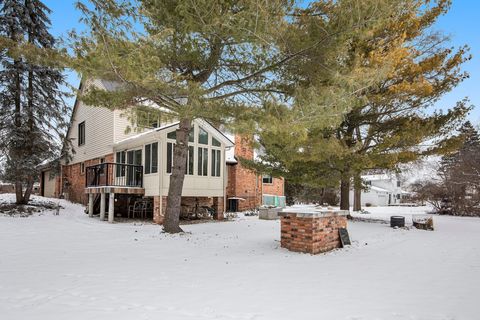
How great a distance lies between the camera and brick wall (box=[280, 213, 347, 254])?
6824 mm

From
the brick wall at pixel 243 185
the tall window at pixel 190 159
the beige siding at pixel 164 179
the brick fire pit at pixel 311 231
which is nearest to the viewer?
the brick fire pit at pixel 311 231

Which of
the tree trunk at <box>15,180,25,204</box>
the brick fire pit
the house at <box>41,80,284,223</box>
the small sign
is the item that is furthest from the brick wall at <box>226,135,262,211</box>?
the brick fire pit

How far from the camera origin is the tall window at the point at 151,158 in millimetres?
12695

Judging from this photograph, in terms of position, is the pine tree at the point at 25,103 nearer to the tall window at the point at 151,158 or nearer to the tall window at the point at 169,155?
the tall window at the point at 151,158

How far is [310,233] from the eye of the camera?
6789 mm

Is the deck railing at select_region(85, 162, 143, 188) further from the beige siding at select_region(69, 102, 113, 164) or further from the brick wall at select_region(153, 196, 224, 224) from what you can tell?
the brick wall at select_region(153, 196, 224, 224)

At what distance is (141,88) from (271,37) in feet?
9.95

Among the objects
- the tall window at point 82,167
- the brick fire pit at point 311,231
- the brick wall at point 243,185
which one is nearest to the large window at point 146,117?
the brick fire pit at point 311,231

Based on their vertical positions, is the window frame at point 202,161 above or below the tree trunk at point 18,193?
above

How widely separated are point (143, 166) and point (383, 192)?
3356cm

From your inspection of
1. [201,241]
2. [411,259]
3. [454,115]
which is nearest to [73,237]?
[201,241]

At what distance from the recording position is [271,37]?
22.8ft

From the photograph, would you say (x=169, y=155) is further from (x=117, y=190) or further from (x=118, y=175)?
(x=118, y=175)

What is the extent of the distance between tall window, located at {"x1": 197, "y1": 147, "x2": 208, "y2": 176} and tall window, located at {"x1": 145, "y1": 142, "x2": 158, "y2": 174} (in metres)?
1.79
